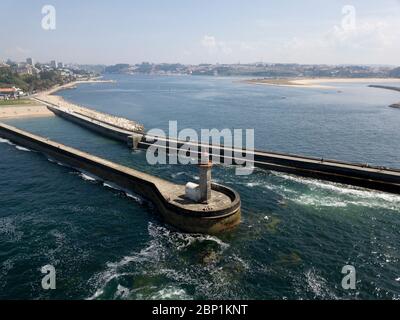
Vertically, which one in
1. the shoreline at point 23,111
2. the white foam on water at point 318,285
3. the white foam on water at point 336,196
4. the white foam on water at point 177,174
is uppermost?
the shoreline at point 23,111

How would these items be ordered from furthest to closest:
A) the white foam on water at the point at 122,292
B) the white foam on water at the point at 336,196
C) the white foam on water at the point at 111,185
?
the white foam on water at the point at 111,185, the white foam on water at the point at 336,196, the white foam on water at the point at 122,292

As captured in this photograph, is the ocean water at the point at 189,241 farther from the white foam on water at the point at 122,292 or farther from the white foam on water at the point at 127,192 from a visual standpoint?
the white foam on water at the point at 127,192

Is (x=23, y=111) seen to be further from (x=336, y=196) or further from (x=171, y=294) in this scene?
(x=171, y=294)

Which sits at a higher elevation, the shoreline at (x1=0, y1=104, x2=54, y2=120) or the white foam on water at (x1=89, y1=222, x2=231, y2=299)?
the shoreline at (x1=0, y1=104, x2=54, y2=120)

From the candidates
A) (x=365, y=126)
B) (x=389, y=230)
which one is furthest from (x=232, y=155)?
(x=365, y=126)

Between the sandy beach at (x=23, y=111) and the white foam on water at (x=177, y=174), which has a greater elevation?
the sandy beach at (x=23, y=111)

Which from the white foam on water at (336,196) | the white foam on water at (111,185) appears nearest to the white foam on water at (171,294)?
the white foam on water at (336,196)

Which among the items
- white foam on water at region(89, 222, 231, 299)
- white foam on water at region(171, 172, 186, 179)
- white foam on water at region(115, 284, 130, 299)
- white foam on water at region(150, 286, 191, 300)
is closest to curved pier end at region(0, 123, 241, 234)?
white foam on water at region(89, 222, 231, 299)

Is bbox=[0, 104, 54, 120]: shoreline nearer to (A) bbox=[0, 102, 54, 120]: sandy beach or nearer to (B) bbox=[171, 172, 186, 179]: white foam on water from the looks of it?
(A) bbox=[0, 102, 54, 120]: sandy beach

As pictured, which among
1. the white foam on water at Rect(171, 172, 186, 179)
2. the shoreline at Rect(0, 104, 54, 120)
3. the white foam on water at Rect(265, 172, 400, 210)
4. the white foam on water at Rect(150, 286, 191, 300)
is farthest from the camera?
A: the shoreline at Rect(0, 104, 54, 120)
